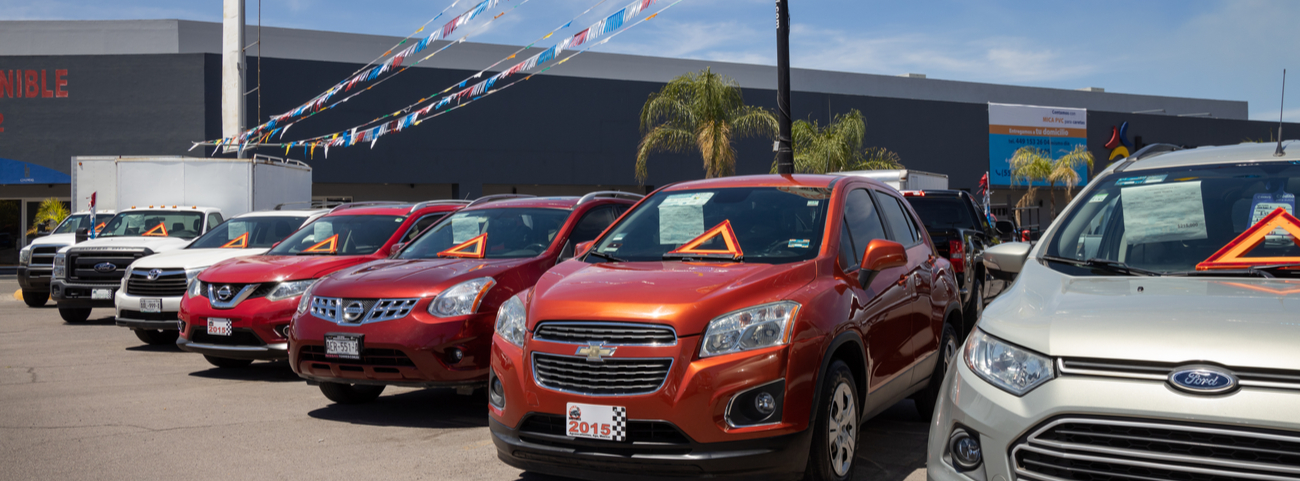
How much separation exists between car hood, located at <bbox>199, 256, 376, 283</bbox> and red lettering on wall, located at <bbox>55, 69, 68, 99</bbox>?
2733cm

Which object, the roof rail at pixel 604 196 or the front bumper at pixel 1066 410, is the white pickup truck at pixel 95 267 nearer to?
the roof rail at pixel 604 196

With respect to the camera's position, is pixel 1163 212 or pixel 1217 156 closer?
pixel 1163 212

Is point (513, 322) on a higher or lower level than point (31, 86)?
lower

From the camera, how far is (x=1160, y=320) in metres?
2.97

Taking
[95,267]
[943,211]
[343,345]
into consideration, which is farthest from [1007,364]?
[95,267]

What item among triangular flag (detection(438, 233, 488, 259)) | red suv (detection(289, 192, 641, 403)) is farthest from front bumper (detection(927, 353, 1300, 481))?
triangular flag (detection(438, 233, 488, 259))

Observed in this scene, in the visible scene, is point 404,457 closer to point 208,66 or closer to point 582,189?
point 208,66

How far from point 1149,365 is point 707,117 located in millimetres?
23106

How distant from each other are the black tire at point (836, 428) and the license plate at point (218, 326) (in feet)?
19.1

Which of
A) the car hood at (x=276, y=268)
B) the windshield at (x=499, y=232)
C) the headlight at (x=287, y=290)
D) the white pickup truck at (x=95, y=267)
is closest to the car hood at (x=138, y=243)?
the white pickup truck at (x=95, y=267)

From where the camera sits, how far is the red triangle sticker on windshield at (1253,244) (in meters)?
3.72

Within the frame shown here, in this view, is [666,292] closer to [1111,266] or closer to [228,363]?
[1111,266]

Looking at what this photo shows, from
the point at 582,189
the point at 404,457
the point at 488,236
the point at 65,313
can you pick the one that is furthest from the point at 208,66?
the point at 404,457

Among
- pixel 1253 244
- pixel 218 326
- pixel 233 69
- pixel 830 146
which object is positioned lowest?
pixel 218 326
